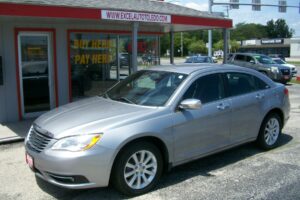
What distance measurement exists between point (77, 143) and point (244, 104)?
9.46 ft

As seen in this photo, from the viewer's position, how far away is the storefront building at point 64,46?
844 cm

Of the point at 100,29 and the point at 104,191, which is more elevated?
the point at 100,29

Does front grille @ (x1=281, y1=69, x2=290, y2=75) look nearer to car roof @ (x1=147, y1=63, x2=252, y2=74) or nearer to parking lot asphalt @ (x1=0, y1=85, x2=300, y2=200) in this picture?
parking lot asphalt @ (x1=0, y1=85, x2=300, y2=200)

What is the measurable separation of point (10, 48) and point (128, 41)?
4.27 metres

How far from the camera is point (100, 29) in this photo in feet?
38.0

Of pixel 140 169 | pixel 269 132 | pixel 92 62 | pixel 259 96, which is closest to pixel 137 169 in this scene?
pixel 140 169

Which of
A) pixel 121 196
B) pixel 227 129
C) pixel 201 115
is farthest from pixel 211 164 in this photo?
pixel 121 196

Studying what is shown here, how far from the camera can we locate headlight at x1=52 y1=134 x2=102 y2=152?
169 inches

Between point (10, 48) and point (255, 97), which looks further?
point (10, 48)

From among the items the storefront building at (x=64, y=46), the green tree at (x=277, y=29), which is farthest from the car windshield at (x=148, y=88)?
the green tree at (x=277, y=29)

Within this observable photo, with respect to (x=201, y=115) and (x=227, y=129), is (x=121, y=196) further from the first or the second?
Result: (x=227, y=129)

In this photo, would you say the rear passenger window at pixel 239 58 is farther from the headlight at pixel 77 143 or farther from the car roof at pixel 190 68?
the headlight at pixel 77 143

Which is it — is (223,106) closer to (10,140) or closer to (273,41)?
(10,140)

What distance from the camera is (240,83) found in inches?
244
